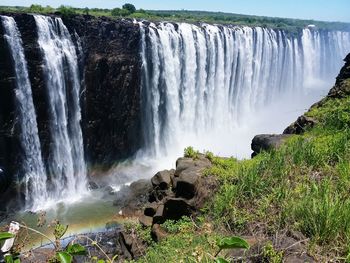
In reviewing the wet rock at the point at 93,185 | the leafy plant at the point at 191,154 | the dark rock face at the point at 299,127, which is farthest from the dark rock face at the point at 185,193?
the wet rock at the point at 93,185

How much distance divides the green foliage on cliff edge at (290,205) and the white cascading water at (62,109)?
45.9 feet

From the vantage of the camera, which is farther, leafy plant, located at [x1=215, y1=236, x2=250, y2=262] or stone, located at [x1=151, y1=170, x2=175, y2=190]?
stone, located at [x1=151, y1=170, x2=175, y2=190]

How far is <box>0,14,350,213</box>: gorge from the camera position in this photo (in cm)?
1903

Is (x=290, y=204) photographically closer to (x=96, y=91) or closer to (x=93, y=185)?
(x=93, y=185)

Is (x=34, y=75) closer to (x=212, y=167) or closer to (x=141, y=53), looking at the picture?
(x=141, y=53)

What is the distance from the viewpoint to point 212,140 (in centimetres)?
2972

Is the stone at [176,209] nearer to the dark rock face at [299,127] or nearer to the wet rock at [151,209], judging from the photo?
the wet rock at [151,209]

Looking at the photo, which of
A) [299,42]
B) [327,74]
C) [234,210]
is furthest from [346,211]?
[327,74]

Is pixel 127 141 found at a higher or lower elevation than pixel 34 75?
lower

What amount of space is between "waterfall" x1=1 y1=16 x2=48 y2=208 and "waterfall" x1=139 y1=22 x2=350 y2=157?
730cm

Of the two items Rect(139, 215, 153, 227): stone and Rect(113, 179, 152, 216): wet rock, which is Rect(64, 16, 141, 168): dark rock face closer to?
Rect(113, 179, 152, 216): wet rock

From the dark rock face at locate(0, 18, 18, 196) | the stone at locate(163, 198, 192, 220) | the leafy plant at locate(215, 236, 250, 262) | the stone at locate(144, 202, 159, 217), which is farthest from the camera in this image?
the dark rock face at locate(0, 18, 18, 196)

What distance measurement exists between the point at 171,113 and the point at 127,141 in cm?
358

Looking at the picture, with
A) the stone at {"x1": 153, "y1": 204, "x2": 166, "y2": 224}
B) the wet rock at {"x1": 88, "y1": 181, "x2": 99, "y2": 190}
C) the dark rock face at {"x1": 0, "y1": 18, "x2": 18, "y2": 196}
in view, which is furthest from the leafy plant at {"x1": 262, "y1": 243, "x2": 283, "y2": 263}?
the wet rock at {"x1": 88, "y1": 181, "x2": 99, "y2": 190}
